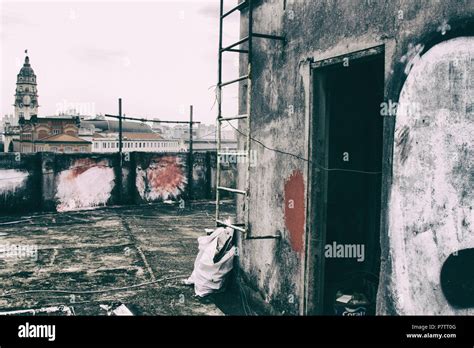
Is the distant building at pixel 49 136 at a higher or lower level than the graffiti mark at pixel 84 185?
higher

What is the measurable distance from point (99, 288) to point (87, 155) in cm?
786

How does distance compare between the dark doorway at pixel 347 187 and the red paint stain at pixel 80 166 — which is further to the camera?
the red paint stain at pixel 80 166

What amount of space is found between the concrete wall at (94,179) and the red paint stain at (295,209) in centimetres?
993

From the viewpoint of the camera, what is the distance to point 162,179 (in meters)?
14.8

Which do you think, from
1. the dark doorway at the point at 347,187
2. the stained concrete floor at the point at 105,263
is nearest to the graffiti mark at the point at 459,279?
the dark doorway at the point at 347,187

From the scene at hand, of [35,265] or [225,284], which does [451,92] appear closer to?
[225,284]

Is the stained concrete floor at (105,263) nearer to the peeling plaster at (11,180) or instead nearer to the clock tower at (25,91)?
the peeling plaster at (11,180)

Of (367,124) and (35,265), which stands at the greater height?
(367,124)

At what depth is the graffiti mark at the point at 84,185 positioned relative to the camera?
42.7 feet

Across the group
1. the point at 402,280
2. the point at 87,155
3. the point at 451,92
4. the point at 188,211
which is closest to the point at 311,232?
the point at 402,280

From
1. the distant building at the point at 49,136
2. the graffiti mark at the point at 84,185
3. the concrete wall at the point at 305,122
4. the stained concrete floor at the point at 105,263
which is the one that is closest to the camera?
the concrete wall at the point at 305,122

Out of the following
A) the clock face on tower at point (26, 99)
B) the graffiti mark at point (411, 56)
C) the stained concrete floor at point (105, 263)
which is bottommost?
the stained concrete floor at point (105, 263)

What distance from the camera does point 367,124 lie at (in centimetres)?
532
